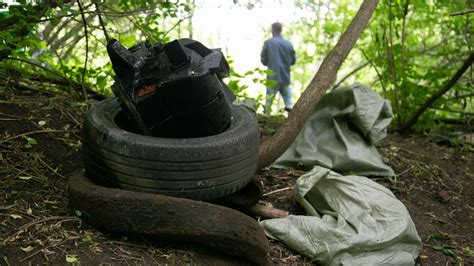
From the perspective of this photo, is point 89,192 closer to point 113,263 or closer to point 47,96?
point 113,263

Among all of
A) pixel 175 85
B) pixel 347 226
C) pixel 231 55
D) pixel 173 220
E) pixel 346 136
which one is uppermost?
pixel 175 85

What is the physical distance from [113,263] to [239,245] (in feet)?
2.06

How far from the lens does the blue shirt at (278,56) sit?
362 inches

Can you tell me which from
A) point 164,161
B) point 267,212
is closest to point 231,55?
point 267,212

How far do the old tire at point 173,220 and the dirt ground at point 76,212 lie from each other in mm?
96

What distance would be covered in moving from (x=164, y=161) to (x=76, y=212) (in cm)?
56

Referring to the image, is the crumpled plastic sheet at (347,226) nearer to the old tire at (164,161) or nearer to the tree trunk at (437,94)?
the old tire at (164,161)

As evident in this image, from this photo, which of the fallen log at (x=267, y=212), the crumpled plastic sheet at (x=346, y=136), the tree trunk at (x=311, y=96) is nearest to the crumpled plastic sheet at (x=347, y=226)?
the fallen log at (x=267, y=212)

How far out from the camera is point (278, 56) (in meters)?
9.22

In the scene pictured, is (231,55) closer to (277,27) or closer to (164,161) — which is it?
(277,27)

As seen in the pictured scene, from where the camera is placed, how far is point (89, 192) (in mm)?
2441

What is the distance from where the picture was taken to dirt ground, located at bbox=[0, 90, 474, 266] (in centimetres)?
228

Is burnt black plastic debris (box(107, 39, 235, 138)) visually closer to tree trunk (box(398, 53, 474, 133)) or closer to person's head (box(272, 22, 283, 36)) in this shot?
tree trunk (box(398, 53, 474, 133))

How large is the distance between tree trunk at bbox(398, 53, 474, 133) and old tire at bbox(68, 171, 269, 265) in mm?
3893
